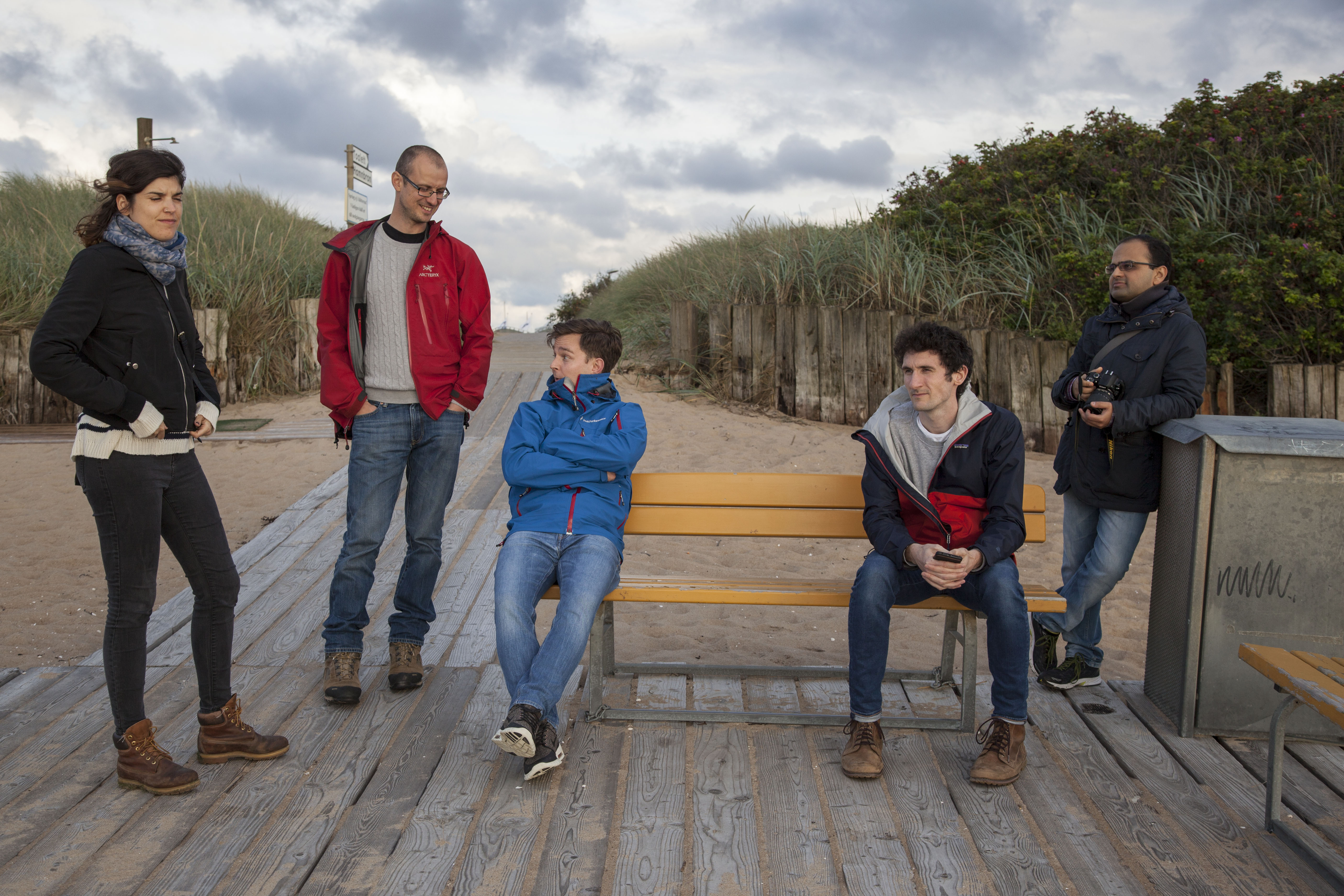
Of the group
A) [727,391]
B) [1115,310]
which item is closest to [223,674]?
[1115,310]

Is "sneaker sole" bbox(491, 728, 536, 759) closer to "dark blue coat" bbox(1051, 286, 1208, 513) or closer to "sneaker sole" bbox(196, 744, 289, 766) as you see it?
"sneaker sole" bbox(196, 744, 289, 766)

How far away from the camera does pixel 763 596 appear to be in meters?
3.64

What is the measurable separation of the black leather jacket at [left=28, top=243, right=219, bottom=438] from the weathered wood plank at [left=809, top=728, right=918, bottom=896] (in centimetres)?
236

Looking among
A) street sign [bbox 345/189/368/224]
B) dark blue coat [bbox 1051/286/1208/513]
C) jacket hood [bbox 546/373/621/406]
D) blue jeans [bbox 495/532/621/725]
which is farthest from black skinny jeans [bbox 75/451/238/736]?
street sign [bbox 345/189/368/224]

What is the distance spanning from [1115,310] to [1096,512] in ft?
2.72

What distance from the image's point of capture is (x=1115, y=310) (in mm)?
4070

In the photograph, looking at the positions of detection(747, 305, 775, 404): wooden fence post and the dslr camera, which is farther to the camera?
detection(747, 305, 775, 404): wooden fence post

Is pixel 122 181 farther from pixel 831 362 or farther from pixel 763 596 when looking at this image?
pixel 831 362

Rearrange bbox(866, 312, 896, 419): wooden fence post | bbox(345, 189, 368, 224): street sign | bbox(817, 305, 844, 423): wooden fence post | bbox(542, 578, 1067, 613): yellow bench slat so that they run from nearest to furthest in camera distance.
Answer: bbox(542, 578, 1067, 613): yellow bench slat → bbox(866, 312, 896, 419): wooden fence post → bbox(817, 305, 844, 423): wooden fence post → bbox(345, 189, 368, 224): street sign

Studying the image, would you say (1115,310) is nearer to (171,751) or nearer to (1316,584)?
(1316,584)

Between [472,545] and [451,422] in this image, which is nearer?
[451,422]

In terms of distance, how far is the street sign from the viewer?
46.8 ft

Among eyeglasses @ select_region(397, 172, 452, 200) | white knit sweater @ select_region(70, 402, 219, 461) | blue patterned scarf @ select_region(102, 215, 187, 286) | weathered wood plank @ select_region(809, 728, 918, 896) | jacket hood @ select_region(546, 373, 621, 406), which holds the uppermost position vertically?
eyeglasses @ select_region(397, 172, 452, 200)

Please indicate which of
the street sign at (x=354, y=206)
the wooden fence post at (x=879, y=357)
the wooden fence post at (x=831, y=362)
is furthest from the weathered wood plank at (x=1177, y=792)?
the street sign at (x=354, y=206)
